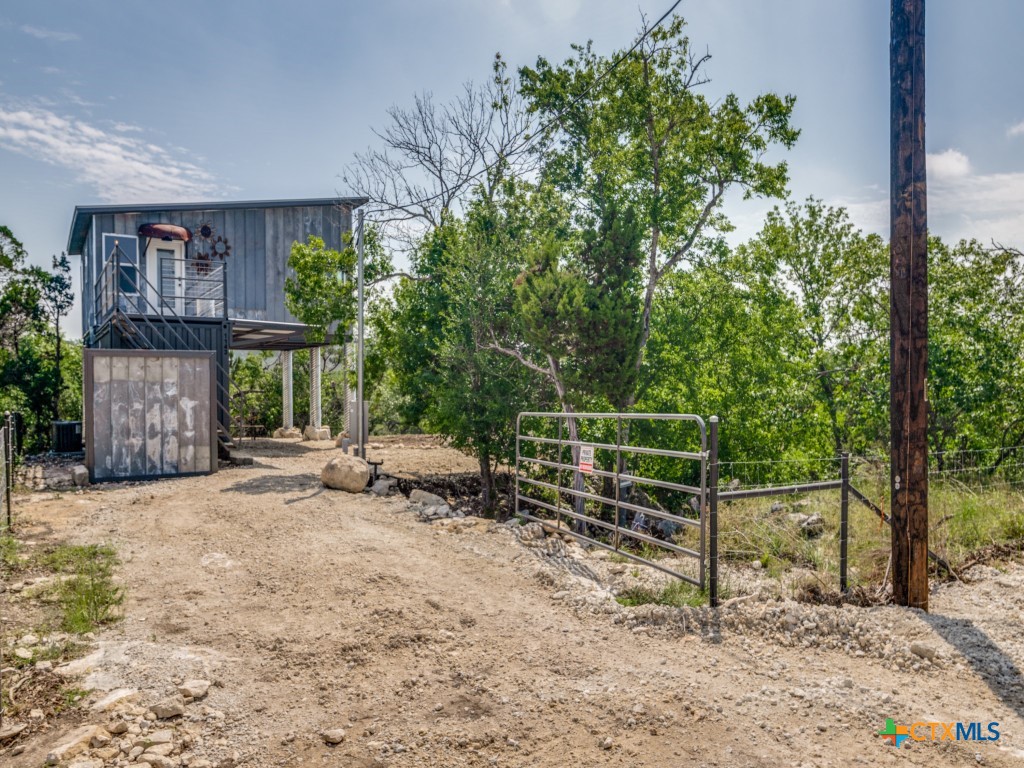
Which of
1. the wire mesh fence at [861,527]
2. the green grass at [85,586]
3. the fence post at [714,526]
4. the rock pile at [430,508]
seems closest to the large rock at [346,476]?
the rock pile at [430,508]

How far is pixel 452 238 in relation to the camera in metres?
13.9

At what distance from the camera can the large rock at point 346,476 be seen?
12.4 metres

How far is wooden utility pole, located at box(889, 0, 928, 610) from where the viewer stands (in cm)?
581

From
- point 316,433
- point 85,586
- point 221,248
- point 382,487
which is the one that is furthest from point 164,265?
point 85,586

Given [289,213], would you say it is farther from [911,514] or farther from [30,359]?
[911,514]

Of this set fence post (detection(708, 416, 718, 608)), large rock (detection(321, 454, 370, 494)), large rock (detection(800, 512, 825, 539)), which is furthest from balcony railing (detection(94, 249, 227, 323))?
fence post (detection(708, 416, 718, 608))

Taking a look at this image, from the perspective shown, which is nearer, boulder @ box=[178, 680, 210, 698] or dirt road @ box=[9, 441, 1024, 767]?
dirt road @ box=[9, 441, 1024, 767]

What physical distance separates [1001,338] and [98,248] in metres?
21.4

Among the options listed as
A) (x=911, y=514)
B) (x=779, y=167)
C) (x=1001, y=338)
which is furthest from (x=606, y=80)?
(x=911, y=514)

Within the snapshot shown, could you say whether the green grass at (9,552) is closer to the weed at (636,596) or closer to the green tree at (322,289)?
the weed at (636,596)

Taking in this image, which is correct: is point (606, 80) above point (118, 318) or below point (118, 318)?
above

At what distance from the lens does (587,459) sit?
7.95m

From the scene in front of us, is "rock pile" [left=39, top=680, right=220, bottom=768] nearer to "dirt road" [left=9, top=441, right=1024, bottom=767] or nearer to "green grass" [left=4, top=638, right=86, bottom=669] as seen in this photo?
"dirt road" [left=9, top=441, right=1024, bottom=767]

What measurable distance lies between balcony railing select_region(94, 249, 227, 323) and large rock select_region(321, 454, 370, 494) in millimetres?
5586
